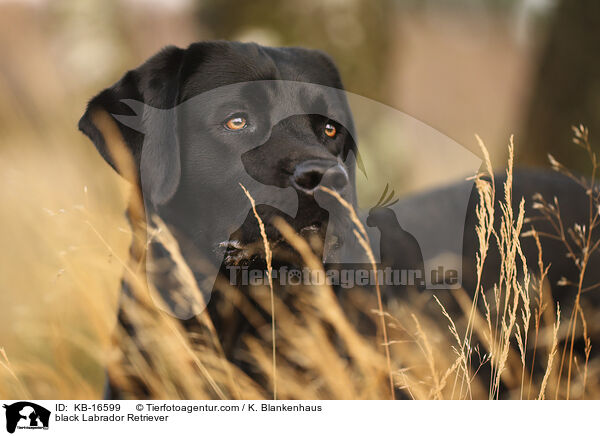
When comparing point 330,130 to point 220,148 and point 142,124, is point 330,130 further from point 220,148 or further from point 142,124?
point 142,124

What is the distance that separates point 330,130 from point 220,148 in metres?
0.43

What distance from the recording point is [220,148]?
1.74 metres

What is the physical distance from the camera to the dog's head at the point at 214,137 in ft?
5.39

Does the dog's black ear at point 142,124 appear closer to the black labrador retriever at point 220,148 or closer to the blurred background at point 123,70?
the black labrador retriever at point 220,148

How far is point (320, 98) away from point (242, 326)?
882 millimetres

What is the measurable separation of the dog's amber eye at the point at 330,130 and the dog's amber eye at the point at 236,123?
0.32 m

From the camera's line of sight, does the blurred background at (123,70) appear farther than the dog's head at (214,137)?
Yes

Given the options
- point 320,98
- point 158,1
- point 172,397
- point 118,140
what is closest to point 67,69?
point 158,1

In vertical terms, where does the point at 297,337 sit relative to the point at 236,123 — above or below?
below

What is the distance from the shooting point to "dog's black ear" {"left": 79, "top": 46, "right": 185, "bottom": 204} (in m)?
1.70
